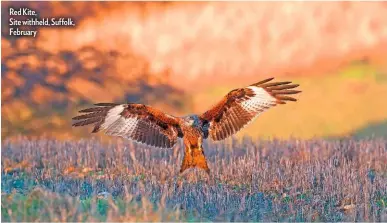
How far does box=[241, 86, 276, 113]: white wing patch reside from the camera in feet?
40.5

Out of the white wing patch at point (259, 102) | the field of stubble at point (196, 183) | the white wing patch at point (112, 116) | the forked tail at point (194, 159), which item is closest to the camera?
the field of stubble at point (196, 183)

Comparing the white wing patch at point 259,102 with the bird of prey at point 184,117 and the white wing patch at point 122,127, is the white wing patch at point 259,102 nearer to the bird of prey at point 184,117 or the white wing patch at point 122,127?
the bird of prey at point 184,117

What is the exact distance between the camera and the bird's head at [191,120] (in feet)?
39.3

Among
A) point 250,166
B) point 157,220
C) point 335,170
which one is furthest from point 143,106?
point 157,220

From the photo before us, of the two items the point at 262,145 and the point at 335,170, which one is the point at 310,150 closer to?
the point at 262,145

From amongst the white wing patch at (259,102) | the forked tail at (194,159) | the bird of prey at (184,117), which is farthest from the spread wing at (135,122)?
the white wing patch at (259,102)

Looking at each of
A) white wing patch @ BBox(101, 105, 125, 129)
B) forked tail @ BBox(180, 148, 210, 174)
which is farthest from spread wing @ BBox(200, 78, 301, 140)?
white wing patch @ BBox(101, 105, 125, 129)

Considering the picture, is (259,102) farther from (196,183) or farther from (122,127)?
(122,127)

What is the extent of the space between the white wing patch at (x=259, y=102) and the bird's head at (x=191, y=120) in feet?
2.60

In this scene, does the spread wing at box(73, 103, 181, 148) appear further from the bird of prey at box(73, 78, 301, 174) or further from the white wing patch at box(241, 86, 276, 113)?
the white wing patch at box(241, 86, 276, 113)

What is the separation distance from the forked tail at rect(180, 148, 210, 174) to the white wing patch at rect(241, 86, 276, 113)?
105 centimetres

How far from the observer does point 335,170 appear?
41.5ft

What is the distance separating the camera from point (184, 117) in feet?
39.9

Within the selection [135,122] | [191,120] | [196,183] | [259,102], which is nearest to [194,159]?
[196,183]
